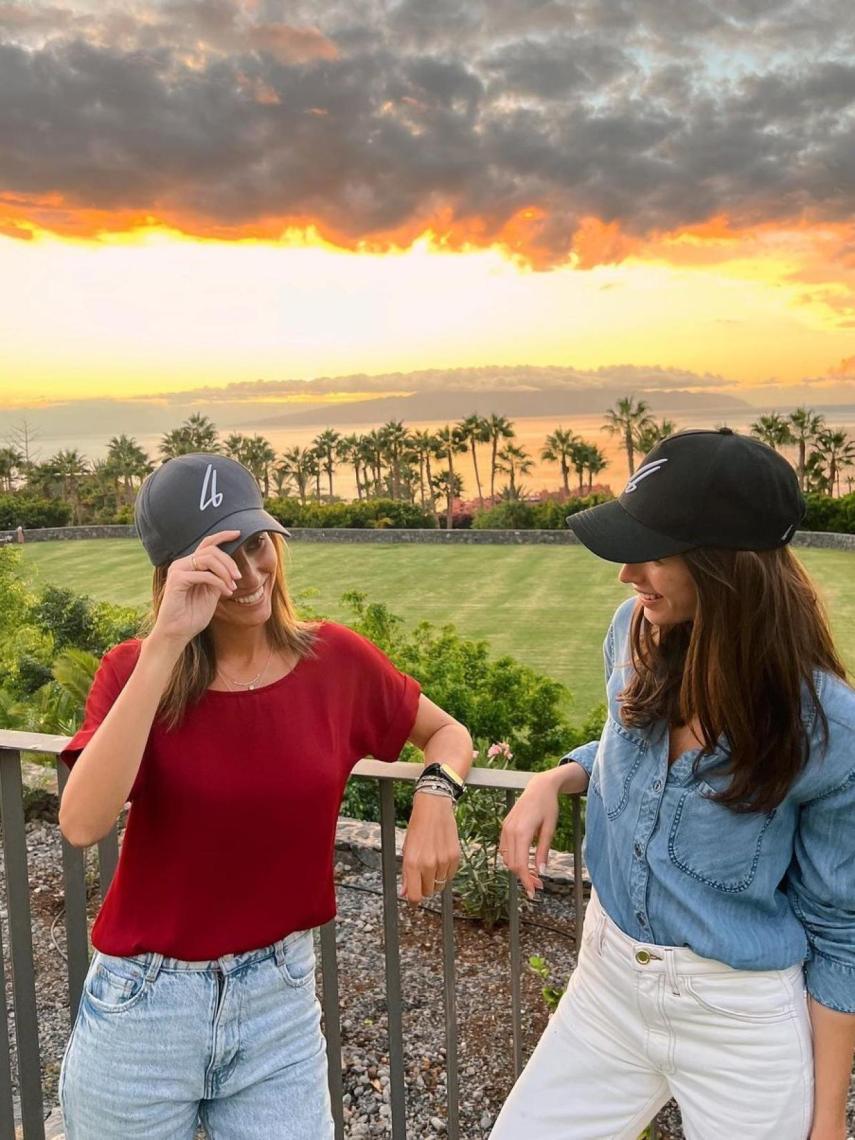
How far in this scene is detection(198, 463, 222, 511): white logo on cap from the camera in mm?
1370

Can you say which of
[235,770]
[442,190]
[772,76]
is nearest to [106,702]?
[235,770]

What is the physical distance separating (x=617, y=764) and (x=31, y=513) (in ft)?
154

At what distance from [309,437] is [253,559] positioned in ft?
188

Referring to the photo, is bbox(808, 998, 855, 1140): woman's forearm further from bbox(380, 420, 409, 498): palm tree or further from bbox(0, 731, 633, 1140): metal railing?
bbox(380, 420, 409, 498): palm tree

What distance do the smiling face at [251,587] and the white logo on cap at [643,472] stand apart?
0.53 metres

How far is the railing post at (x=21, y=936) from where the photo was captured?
1693mm

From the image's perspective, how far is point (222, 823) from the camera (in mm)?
1324

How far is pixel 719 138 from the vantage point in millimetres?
66438

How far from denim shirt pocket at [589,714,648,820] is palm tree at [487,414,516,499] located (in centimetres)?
5659

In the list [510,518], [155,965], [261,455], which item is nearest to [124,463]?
[261,455]

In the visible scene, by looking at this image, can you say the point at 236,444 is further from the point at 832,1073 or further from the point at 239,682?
the point at 832,1073

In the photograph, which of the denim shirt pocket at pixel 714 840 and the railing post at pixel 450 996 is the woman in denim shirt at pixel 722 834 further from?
the railing post at pixel 450 996

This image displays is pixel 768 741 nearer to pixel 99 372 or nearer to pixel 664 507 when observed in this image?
pixel 664 507

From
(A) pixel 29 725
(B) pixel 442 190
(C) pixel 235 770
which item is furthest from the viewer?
(B) pixel 442 190
